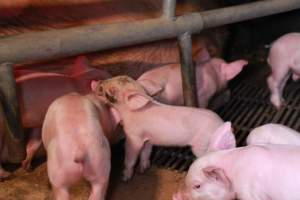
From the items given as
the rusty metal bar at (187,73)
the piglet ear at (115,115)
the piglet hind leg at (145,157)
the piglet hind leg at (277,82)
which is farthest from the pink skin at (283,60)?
the piglet ear at (115,115)

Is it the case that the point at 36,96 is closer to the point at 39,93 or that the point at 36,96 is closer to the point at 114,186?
the point at 39,93

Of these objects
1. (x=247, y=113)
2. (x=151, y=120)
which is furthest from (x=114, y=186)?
(x=247, y=113)

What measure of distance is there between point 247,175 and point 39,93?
2.59 ft

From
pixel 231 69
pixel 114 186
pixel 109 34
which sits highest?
pixel 109 34

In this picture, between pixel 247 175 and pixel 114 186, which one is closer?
pixel 247 175

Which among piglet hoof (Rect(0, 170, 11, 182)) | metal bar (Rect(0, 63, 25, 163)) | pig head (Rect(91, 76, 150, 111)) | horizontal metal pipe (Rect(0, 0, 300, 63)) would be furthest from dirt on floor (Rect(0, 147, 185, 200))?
horizontal metal pipe (Rect(0, 0, 300, 63))

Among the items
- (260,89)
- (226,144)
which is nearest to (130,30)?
(226,144)

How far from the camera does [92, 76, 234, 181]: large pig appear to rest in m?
1.48

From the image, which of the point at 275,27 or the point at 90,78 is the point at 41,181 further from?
the point at 275,27

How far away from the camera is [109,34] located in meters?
1.44

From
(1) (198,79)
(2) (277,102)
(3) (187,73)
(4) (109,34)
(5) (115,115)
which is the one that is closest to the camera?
(4) (109,34)

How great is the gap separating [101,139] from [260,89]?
122cm

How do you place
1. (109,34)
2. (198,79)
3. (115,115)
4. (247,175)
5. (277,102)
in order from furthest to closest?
1. (277,102)
2. (198,79)
3. (115,115)
4. (109,34)
5. (247,175)

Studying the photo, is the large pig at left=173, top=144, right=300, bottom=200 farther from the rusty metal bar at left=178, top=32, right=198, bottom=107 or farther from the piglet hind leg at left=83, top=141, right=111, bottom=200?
the rusty metal bar at left=178, top=32, right=198, bottom=107
